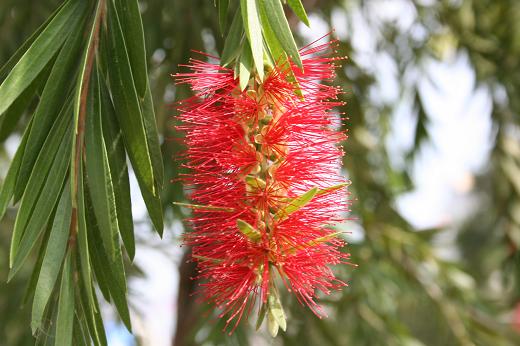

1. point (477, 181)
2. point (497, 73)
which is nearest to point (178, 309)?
point (497, 73)

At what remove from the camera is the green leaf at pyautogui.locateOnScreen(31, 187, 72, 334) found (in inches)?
35.7

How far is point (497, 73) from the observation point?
270 cm

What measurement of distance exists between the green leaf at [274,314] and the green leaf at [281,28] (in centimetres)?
29

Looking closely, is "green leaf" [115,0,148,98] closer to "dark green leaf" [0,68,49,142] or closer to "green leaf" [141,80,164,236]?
"green leaf" [141,80,164,236]

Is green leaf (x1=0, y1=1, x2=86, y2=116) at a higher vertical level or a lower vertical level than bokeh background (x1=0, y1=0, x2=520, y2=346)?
higher

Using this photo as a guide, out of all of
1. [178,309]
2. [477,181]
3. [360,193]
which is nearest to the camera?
[178,309]

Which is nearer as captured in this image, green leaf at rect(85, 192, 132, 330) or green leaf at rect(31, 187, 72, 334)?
green leaf at rect(31, 187, 72, 334)

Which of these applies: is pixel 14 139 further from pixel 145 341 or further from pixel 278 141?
pixel 278 141

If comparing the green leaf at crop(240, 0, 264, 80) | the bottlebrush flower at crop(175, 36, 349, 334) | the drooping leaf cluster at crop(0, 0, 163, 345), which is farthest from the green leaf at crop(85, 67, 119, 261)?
the green leaf at crop(240, 0, 264, 80)

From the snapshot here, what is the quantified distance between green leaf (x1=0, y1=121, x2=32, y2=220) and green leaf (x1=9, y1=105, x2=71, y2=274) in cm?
2

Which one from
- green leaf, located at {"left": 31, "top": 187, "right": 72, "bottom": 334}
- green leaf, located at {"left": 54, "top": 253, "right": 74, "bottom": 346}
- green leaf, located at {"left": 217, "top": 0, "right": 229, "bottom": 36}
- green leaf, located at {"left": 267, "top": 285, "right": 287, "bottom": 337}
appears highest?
green leaf, located at {"left": 217, "top": 0, "right": 229, "bottom": 36}

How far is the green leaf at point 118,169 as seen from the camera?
1.02m

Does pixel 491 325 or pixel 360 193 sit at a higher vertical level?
pixel 360 193

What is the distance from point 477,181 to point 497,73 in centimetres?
935
